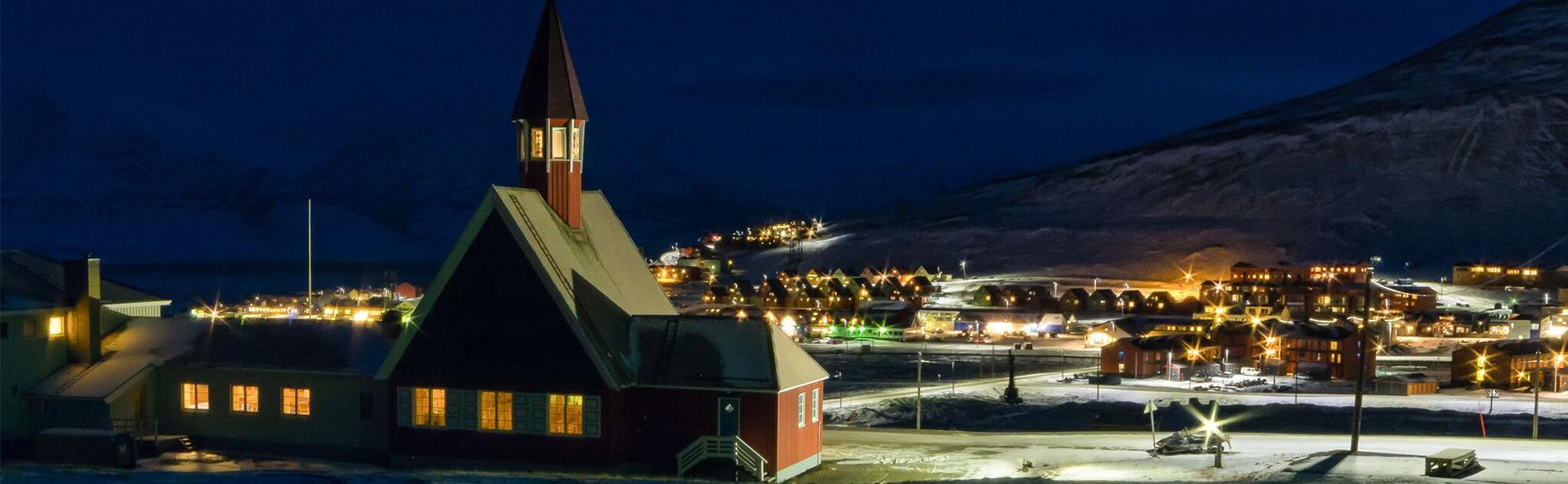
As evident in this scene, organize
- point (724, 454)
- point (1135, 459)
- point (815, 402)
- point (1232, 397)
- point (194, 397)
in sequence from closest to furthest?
point (724, 454) < point (815, 402) < point (1135, 459) < point (194, 397) < point (1232, 397)

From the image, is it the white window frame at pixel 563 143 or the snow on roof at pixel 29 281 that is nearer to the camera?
the white window frame at pixel 563 143

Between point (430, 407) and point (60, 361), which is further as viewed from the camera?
point (60, 361)

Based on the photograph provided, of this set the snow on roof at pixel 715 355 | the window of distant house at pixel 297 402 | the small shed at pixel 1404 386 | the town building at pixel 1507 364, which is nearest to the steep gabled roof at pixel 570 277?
the snow on roof at pixel 715 355

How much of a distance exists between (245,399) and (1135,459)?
23174mm

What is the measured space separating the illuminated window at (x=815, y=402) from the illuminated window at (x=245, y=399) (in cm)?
1448

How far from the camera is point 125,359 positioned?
37875mm

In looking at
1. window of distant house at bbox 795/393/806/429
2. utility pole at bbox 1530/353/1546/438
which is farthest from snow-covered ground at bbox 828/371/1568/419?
window of distant house at bbox 795/393/806/429

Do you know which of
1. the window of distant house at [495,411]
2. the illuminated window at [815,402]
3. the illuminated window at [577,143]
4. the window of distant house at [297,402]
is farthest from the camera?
the illuminated window at [577,143]

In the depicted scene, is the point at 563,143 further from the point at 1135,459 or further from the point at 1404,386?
the point at 1404,386

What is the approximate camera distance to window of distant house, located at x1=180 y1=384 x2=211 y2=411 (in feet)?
121

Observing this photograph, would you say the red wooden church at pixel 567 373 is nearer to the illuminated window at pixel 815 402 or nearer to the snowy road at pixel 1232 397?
the illuminated window at pixel 815 402

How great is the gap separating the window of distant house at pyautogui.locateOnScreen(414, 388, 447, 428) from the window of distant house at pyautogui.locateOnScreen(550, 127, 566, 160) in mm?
6680

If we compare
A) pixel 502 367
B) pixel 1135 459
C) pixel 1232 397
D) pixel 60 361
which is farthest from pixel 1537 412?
pixel 60 361

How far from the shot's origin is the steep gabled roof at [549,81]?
117ft
